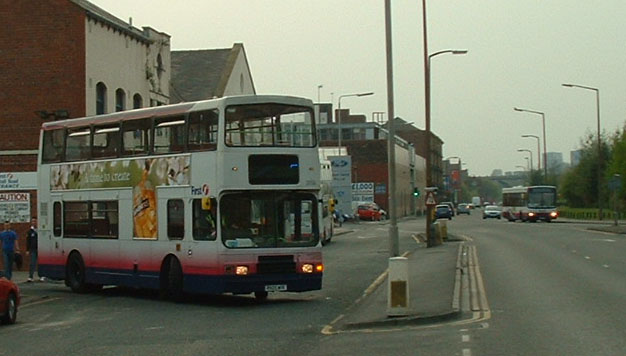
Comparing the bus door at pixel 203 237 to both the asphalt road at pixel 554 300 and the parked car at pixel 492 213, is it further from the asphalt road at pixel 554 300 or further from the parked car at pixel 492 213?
the parked car at pixel 492 213

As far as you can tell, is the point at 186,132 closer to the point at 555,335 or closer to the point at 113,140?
the point at 113,140

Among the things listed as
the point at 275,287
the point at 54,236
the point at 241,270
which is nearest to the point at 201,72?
the point at 54,236

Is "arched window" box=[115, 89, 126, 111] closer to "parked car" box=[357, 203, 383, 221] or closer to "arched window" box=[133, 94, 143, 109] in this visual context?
"arched window" box=[133, 94, 143, 109]

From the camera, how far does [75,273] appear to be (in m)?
25.8

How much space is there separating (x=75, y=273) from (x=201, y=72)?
1207 inches

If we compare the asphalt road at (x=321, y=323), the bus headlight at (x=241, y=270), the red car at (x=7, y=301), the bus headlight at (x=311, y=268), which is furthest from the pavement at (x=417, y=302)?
the red car at (x=7, y=301)

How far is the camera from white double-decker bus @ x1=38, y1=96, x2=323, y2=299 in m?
20.9

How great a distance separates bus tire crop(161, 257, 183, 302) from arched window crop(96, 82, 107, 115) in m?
Result: 17.1

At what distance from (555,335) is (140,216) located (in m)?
11.7

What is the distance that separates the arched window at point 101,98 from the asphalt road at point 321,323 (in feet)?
35.3

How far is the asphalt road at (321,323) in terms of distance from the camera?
548 inches

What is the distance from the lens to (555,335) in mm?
14336

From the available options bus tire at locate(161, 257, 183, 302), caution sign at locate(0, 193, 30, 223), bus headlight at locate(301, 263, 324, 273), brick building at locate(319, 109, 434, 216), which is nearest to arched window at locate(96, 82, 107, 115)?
caution sign at locate(0, 193, 30, 223)

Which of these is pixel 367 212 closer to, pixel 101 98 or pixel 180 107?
pixel 101 98
